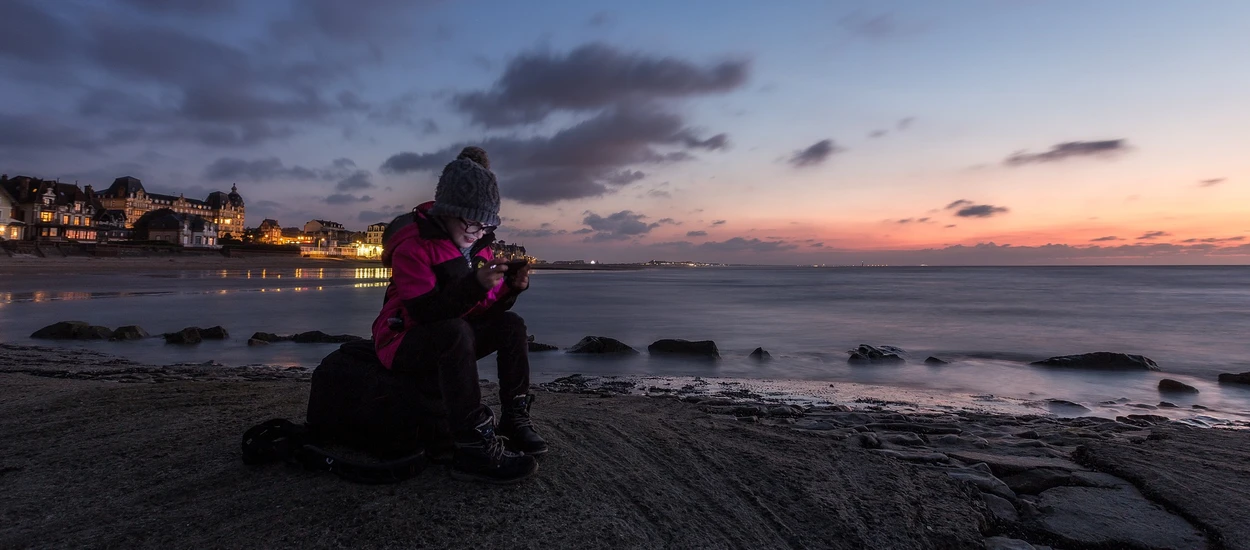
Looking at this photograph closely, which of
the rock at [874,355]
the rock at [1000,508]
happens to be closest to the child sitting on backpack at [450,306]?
the rock at [1000,508]

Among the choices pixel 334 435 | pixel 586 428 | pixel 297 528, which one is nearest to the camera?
pixel 297 528

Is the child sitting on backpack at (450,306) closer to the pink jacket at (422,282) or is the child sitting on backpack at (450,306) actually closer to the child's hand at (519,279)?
the pink jacket at (422,282)

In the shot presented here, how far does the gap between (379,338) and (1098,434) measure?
5628mm

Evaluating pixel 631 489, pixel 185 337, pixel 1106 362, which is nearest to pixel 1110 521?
pixel 631 489

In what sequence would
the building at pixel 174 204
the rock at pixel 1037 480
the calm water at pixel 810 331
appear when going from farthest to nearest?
the building at pixel 174 204 < the calm water at pixel 810 331 < the rock at pixel 1037 480

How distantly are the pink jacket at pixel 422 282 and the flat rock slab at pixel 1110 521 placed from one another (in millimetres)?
2870

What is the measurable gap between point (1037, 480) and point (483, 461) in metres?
3.11

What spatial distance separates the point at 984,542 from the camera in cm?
259

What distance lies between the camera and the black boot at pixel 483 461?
278 centimetres

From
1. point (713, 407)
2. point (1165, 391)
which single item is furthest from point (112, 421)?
point (1165, 391)

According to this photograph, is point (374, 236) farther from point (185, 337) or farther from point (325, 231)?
point (185, 337)

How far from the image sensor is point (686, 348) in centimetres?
1138

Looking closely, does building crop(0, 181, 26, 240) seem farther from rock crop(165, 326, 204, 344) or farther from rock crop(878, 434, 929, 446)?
rock crop(878, 434, 929, 446)

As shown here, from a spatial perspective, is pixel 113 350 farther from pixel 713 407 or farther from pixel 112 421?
pixel 713 407
